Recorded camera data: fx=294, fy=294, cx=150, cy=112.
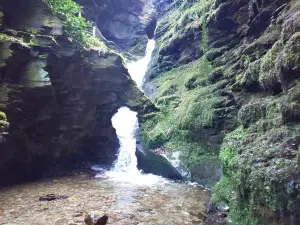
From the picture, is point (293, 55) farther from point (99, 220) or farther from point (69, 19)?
point (69, 19)

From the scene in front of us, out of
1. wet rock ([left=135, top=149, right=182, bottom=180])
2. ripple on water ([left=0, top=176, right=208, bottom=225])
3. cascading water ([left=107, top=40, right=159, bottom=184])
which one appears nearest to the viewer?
ripple on water ([left=0, top=176, right=208, bottom=225])

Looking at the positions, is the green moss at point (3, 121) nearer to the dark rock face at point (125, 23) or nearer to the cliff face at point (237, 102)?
the cliff face at point (237, 102)

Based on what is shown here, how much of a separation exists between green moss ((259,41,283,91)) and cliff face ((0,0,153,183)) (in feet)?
29.5

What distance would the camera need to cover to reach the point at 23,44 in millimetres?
13055

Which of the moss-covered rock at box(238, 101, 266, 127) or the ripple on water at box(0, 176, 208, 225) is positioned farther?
the moss-covered rock at box(238, 101, 266, 127)

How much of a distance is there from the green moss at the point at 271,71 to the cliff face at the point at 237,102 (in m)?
0.03

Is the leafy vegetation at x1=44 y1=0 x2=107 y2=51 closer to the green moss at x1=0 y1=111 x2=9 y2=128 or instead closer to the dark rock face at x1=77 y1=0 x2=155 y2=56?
the green moss at x1=0 y1=111 x2=9 y2=128

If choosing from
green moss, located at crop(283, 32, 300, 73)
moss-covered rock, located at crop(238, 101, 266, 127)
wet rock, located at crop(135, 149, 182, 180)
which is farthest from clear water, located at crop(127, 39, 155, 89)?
green moss, located at crop(283, 32, 300, 73)

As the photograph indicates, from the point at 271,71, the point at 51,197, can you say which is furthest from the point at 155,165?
the point at 271,71

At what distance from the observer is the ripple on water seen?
838 cm

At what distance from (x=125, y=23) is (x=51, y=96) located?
21.5m

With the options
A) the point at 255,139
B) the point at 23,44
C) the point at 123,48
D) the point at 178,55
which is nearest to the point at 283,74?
the point at 255,139

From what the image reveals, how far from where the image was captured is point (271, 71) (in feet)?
32.1

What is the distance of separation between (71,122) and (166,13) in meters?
20.1
